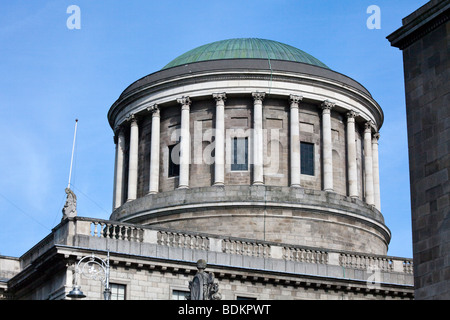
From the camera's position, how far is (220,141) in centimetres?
5359

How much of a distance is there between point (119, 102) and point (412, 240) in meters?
31.0

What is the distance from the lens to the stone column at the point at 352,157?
54938 mm

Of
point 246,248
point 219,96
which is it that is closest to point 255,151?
point 219,96

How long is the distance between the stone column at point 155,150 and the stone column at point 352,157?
10536mm

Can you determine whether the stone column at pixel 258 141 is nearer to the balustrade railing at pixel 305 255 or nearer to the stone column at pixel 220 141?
the stone column at pixel 220 141

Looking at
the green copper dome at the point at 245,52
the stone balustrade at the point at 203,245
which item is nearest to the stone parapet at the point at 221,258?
the stone balustrade at the point at 203,245

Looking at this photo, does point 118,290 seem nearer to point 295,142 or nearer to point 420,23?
point 420,23

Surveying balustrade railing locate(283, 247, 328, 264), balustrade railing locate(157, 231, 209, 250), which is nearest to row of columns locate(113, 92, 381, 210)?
balustrade railing locate(283, 247, 328, 264)

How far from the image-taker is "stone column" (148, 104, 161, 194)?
5419cm

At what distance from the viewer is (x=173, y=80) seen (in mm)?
55094

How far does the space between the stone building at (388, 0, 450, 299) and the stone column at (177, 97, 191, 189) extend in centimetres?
2298

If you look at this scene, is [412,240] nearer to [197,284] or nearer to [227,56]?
[197,284]

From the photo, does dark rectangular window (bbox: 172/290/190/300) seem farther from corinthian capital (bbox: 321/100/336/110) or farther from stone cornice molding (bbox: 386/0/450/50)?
corinthian capital (bbox: 321/100/336/110)
